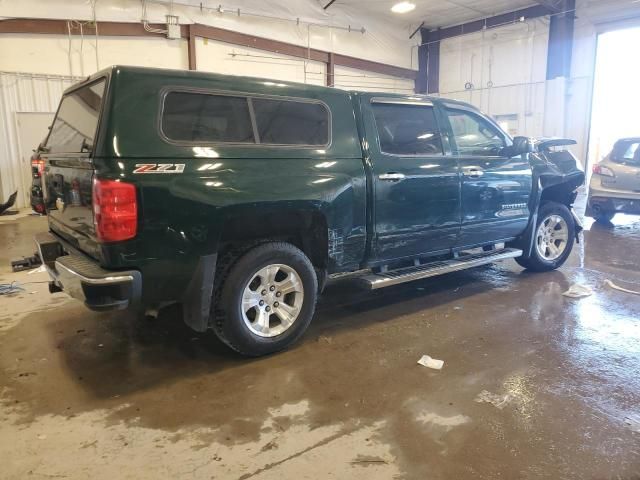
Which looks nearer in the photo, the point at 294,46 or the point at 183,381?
the point at 183,381

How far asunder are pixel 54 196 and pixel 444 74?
50.3 ft

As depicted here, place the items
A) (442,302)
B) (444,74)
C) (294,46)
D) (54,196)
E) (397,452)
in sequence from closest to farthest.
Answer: (397,452)
(54,196)
(442,302)
(294,46)
(444,74)

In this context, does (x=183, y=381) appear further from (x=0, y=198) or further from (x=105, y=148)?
(x=0, y=198)

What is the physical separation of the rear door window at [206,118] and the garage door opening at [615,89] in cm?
1285

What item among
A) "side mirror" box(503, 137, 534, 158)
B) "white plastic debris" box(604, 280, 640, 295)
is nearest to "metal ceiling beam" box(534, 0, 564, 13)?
"side mirror" box(503, 137, 534, 158)

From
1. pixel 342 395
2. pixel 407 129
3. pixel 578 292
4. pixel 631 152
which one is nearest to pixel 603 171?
pixel 631 152

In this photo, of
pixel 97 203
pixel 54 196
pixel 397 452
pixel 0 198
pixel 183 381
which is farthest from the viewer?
pixel 0 198

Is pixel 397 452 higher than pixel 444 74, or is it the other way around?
pixel 444 74

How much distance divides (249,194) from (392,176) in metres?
1.28

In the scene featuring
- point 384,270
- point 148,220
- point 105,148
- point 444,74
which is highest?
point 444,74

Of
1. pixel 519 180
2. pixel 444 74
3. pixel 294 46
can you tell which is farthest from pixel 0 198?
pixel 444 74

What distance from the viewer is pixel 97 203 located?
8.48ft

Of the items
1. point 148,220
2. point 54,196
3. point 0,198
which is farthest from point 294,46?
point 148,220

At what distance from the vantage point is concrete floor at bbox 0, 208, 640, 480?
2217mm
